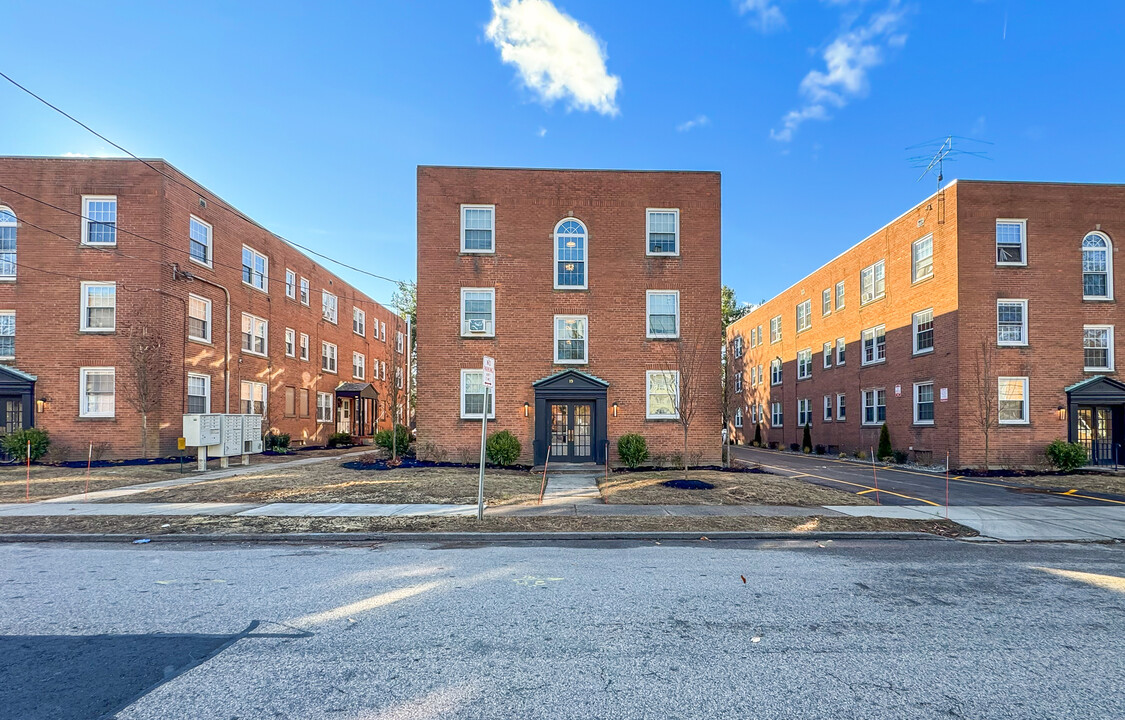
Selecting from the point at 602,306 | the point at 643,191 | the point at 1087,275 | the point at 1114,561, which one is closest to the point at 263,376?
the point at 602,306

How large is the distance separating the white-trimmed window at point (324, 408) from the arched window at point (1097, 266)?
36691 mm

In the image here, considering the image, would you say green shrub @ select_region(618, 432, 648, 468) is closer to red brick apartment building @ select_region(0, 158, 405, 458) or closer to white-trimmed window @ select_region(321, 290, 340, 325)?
red brick apartment building @ select_region(0, 158, 405, 458)

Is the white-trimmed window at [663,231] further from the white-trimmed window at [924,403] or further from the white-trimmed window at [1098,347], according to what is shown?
the white-trimmed window at [1098,347]

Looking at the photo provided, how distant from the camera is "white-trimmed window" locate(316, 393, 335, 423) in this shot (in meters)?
32.9

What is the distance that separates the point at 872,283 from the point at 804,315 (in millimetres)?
7961

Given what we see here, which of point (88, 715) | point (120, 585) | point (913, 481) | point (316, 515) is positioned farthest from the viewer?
point (913, 481)

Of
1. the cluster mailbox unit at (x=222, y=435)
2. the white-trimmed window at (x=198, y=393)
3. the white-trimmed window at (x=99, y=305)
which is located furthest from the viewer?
the white-trimmed window at (x=198, y=393)

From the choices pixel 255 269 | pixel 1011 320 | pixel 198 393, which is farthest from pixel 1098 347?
pixel 255 269

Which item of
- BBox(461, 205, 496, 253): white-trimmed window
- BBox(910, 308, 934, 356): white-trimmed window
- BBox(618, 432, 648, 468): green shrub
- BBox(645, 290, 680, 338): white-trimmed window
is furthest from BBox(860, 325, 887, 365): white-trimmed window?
BBox(461, 205, 496, 253): white-trimmed window

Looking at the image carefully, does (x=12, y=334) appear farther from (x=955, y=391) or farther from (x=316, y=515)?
(x=955, y=391)

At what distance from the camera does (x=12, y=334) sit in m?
20.3

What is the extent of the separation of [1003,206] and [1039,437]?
8.67m

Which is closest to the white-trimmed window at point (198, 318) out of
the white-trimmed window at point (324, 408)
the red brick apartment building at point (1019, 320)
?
the white-trimmed window at point (324, 408)

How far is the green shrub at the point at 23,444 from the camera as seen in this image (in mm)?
18922
